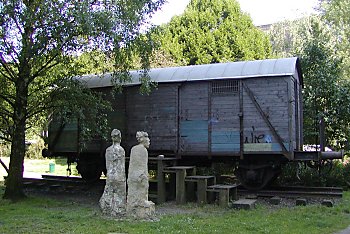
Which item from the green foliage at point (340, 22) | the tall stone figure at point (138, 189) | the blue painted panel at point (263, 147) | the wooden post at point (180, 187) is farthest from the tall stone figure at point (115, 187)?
the green foliage at point (340, 22)

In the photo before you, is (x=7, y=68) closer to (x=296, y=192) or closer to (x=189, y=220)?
(x=189, y=220)

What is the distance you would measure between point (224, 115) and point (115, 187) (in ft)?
14.4

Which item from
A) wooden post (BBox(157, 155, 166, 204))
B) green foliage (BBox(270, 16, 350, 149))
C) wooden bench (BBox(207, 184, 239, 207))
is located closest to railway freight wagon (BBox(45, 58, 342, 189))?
wooden post (BBox(157, 155, 166, 204))

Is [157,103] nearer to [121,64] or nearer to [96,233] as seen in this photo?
[121,64]

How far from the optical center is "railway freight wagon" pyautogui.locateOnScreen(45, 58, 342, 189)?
10.6 m

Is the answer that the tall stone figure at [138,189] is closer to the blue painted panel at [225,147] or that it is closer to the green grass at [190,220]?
the green grass at [190,220]

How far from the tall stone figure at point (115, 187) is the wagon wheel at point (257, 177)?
4538 mm

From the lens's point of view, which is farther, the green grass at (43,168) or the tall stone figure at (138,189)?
the green grass at (43,168)

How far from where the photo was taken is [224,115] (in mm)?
11219

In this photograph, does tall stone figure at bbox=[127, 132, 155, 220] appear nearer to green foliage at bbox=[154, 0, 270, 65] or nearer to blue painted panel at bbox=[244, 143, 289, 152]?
blue painted panel at bbox=[244, 143, 289, 152]

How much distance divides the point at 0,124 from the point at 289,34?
2829cm

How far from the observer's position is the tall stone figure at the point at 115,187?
309 inches

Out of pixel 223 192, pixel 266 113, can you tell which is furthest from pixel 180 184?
pixel 266 113

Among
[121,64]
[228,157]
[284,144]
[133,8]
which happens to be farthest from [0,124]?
[284,144]
